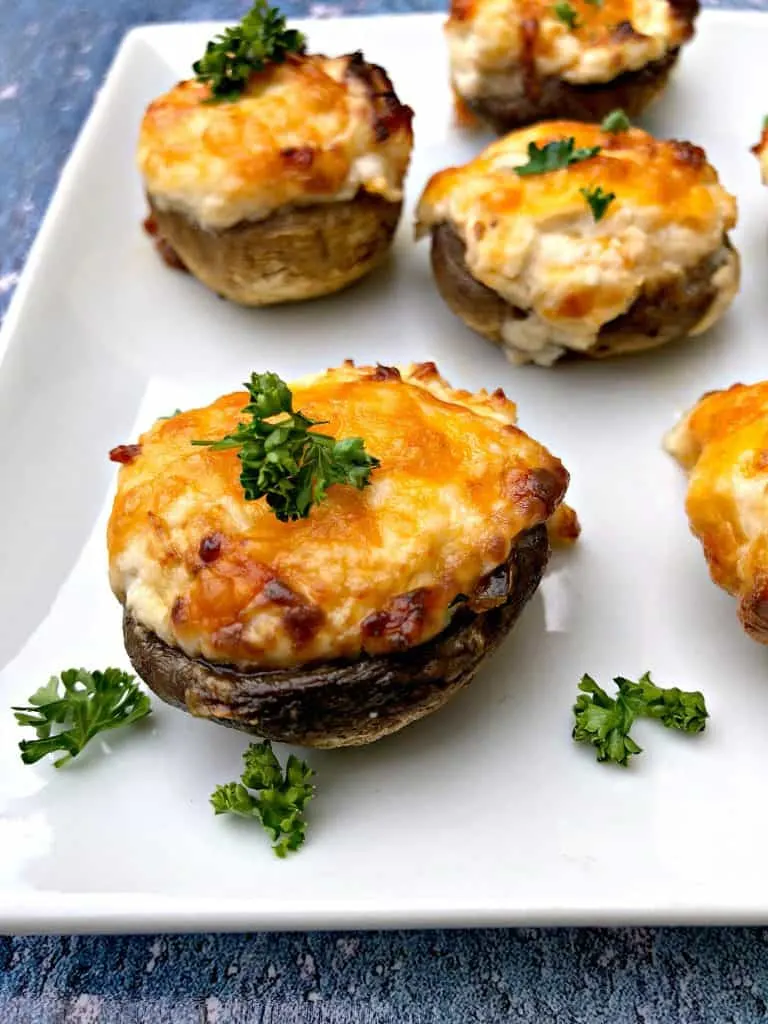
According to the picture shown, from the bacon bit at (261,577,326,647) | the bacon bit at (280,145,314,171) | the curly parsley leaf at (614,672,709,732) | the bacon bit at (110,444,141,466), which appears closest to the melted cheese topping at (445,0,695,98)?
the bacon bit at (280,145,314,171)

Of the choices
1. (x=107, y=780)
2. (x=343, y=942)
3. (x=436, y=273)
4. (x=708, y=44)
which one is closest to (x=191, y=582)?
(x=107, y=780)

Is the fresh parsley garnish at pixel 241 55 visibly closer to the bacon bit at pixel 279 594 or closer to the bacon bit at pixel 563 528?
the bacon bit at pixel 563 528

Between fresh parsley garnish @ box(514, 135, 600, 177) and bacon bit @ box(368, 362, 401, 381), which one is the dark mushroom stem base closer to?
bacon bit @ box(368, 362, 401, 381)

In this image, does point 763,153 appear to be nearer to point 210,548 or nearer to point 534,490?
point 534,490

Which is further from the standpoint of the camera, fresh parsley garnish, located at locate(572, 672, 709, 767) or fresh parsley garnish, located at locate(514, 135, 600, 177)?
fresh parsley garnish, located at locate(514, 135, 600, 177)

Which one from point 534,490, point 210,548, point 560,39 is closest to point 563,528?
point 534,490

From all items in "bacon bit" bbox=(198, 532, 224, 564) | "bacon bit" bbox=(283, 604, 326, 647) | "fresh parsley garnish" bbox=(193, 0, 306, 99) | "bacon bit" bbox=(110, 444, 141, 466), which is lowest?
"bacon bit" bbox=(283, 604, 326, 647)

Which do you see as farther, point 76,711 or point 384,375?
point 384,375

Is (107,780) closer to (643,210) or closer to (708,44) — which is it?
(643,210)
